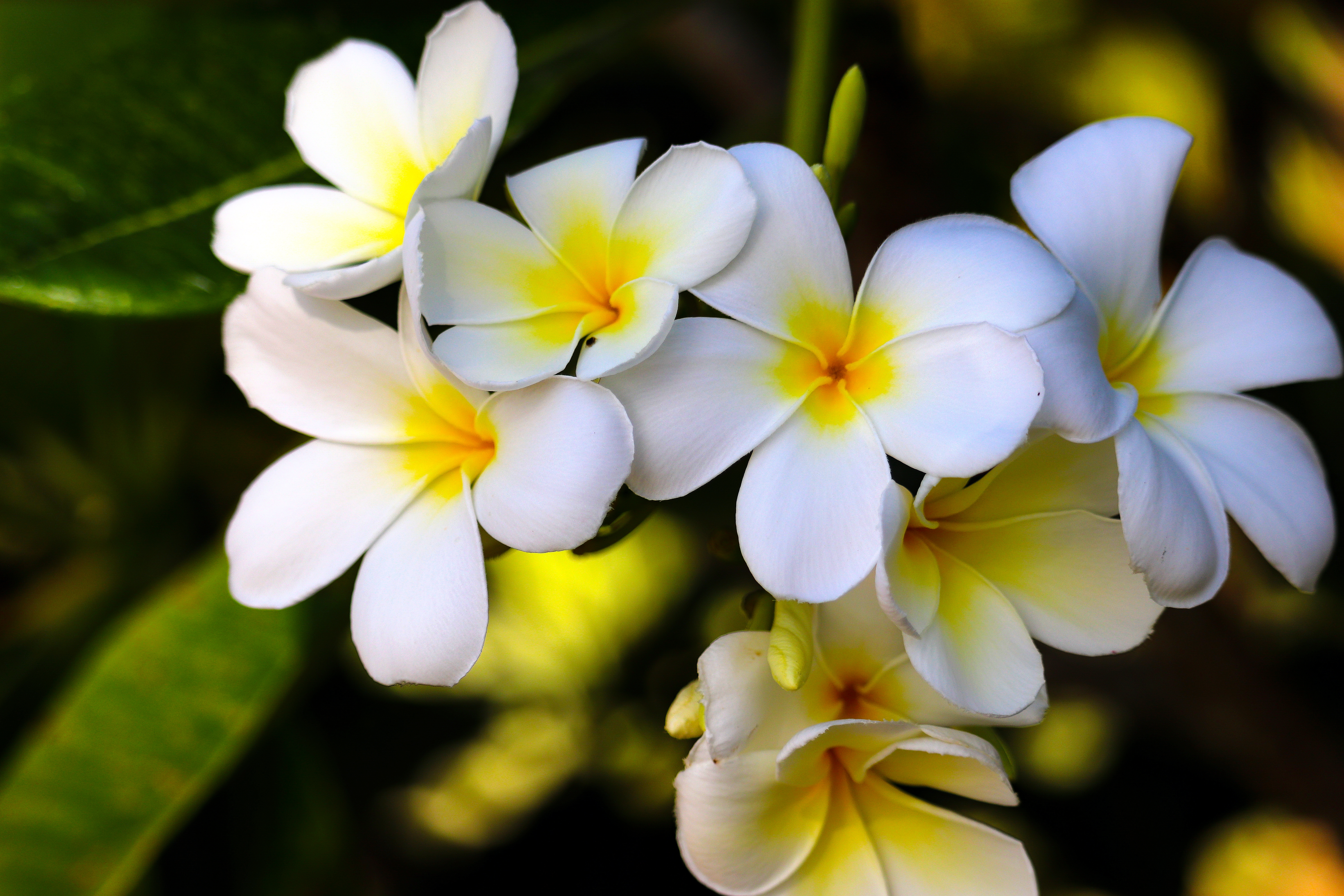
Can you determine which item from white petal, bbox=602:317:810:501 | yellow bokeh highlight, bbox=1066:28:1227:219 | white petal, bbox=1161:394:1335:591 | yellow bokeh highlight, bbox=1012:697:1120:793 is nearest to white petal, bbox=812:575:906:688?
white petal, bbox=602:317:810:501

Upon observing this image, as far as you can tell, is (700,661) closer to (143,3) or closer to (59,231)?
(59,231)

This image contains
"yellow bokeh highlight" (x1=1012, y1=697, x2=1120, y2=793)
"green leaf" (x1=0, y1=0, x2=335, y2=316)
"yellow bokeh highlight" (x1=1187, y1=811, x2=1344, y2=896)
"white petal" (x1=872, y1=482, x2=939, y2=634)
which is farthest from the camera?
"yellow bokeh highlight" (x1=1012, y1=697, x2=1120, y2=793)

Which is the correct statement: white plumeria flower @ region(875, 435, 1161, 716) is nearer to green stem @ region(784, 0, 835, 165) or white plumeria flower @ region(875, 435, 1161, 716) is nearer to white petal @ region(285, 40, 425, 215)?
green stem @ region(784, 0, 835, 165)

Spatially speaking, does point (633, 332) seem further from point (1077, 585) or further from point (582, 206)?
point (1077, 585)

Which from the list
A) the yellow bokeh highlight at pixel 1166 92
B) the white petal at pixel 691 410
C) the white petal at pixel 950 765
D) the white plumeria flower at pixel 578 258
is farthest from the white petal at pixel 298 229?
the yellow bokeh highlight at pixel 1166 92

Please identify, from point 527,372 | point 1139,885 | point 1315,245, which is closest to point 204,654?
point 527,372

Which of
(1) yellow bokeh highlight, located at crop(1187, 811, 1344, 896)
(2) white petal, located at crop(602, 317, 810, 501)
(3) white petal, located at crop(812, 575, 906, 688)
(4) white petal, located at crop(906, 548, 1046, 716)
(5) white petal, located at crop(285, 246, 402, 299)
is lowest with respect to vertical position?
(1) yellow bokeh highlight, located at crop(1187, 811, 1344, 896)

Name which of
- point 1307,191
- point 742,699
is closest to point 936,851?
point 742,699
